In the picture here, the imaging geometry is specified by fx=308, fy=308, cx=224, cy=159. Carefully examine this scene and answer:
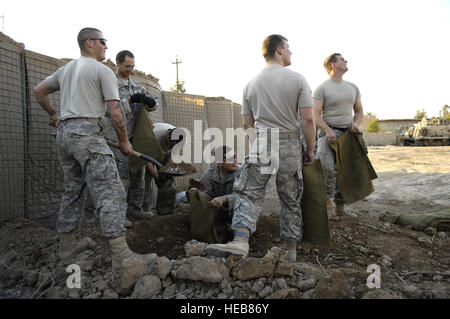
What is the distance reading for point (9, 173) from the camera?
2.82 metres

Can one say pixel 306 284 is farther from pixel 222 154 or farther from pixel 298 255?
pixel 222 154

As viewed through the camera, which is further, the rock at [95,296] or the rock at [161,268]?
the rock at [161,268]

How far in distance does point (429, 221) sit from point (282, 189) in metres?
1.79

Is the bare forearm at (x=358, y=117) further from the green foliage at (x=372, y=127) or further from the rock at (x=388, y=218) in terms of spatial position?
the green foliage at (x=372, y=127)

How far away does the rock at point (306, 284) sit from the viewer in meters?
1.68

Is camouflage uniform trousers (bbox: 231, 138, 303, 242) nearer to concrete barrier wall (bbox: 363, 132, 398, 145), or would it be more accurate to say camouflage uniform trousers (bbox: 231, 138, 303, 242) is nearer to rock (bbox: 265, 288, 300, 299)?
rock (bbox: 265, 288, 300, 299)

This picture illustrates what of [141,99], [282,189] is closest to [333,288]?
[282,189]

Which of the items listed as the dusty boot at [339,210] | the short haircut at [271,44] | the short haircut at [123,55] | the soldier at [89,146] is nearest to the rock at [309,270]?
the soldier at [89,146]

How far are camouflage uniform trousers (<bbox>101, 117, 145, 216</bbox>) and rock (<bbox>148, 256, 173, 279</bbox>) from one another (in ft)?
4.61

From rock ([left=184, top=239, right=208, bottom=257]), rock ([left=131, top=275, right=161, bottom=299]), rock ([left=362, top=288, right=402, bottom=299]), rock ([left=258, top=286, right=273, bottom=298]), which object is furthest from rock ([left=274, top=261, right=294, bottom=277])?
rock ([left=131, top=275, right=161, bottom=299])

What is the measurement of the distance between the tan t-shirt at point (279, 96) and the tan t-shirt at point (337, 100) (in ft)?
3.82

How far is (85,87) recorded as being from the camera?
6.99 ft
